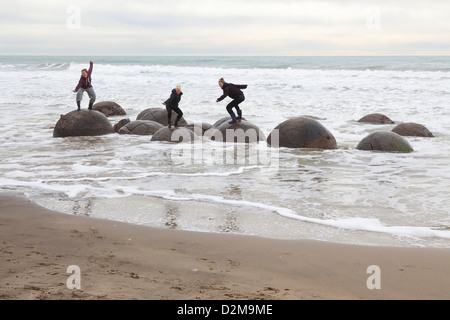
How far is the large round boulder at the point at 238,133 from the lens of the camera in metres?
13.1

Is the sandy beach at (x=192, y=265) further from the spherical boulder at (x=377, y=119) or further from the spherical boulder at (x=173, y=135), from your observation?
the spherical boulder at (x=377, y=119)

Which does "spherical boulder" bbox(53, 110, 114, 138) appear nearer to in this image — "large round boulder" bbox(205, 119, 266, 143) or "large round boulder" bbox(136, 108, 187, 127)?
"large round boulder" bbox(136, 108, 187, 127)

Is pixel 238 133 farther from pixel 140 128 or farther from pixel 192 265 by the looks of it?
pixel 192 265

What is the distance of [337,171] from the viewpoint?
954cm

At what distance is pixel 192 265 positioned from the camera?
4.61 m

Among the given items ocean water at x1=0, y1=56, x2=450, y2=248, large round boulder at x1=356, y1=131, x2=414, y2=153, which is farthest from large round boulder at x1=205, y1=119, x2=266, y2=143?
large round boulder at x1=356, y1=131, x2=414, y2=153

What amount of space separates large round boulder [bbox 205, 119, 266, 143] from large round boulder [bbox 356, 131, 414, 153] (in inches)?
106

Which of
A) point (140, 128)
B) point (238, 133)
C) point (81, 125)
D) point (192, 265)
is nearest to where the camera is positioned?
point (192, 265)

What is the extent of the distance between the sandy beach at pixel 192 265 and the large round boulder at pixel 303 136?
6650mm

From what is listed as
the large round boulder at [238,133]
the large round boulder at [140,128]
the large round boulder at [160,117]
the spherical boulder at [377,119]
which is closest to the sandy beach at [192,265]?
the large round boulder at [238,133]

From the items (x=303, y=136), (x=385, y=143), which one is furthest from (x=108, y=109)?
(x=385, y=143)

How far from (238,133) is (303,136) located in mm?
1971

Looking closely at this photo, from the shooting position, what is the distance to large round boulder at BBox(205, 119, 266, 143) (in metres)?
13.1
